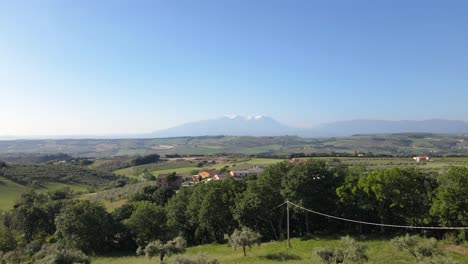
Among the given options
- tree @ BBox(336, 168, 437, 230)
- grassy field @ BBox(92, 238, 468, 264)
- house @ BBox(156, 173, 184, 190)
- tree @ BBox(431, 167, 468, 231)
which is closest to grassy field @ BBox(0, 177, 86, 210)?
house @ BBox(156, 173, 184, 190)

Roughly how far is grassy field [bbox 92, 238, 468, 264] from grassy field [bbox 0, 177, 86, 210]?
4261cm

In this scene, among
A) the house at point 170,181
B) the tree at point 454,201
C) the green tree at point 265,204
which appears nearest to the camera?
the tree at point 454,201

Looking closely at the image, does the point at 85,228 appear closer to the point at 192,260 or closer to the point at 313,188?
the point at 192,260

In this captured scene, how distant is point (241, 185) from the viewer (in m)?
42.7

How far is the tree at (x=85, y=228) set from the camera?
37281 mm

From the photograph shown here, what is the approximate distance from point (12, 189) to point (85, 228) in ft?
172

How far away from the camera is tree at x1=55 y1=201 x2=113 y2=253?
122 feet

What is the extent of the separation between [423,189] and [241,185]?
20258mm

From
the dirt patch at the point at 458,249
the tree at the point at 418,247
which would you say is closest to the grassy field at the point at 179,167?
the dirt patch at the point at 458,249

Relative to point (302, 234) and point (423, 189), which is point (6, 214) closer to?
point (302, 234)

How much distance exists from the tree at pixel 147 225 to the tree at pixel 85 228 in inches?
130

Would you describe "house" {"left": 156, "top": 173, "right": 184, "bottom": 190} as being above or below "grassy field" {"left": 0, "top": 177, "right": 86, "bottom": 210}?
above

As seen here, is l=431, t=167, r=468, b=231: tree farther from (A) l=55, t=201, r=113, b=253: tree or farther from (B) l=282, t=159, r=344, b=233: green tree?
(A) l=55, t=201, r=113, b=253: tree

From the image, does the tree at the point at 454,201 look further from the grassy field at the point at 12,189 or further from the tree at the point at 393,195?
the grassy field at the point at 12,189
